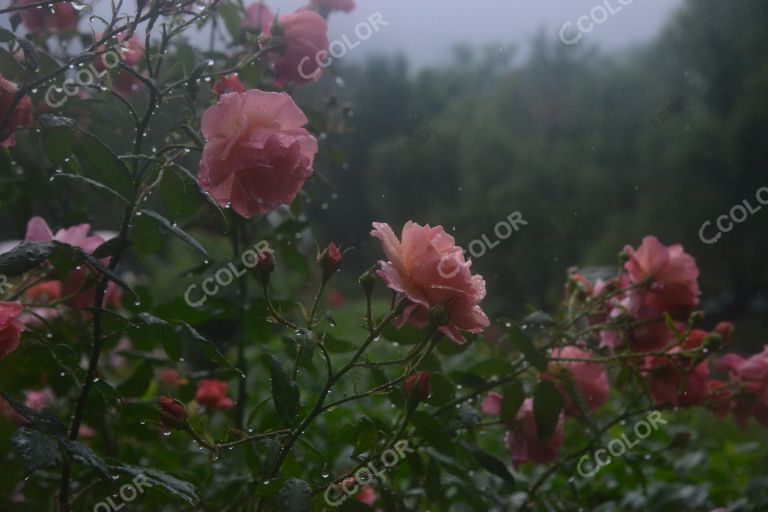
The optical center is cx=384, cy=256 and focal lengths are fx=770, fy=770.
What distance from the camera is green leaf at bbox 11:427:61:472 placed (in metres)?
0.35

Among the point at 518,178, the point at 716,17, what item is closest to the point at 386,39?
the point at 518,178

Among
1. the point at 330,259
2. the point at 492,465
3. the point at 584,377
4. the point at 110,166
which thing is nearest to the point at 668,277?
the point at 584,377

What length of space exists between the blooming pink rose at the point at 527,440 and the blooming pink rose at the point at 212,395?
0.26 metres

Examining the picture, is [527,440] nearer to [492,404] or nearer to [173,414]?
[492,404]

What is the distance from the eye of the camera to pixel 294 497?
0.37m

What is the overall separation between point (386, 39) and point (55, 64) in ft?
2.81

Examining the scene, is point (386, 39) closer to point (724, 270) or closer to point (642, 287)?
point (642, 287)

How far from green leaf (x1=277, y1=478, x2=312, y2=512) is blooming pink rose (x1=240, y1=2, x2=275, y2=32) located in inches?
17.8

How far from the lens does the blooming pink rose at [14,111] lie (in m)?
0.46

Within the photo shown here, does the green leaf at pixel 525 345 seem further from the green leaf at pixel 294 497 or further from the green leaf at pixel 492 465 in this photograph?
the green leaf at pixel 294 497

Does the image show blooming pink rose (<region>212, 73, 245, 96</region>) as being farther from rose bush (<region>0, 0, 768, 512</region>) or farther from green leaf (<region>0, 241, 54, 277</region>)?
green leaf (<region>0, 241, 54, 277</region>)

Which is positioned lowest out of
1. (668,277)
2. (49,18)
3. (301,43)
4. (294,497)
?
(294,497)

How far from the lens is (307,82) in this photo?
608 mm

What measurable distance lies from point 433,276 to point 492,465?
22 centimetres
